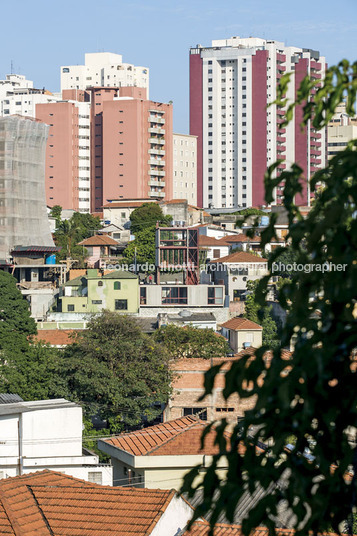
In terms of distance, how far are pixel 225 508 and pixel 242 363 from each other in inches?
28.9

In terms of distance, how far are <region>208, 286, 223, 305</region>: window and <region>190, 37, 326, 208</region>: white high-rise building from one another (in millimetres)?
64542

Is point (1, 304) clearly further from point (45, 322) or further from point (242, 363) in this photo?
point (242, 363)

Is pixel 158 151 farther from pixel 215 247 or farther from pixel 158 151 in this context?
pixel 215 247

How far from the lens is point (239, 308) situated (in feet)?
236

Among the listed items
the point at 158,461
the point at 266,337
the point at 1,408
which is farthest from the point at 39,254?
the point at 158,461

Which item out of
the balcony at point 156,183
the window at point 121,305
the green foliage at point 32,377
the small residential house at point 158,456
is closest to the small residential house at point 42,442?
the small residential house at point 158,456

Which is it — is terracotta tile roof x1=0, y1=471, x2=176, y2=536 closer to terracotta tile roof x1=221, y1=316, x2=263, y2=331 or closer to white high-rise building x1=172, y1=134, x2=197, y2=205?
terracotta tile roof x1=221, y1=316, x2=263, y2=331

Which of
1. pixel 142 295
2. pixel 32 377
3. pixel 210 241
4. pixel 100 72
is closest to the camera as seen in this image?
pixel 32 377

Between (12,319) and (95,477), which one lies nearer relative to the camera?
A: (95,477)

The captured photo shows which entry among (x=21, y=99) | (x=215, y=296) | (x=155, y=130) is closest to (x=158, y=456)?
(x=215, y=296)

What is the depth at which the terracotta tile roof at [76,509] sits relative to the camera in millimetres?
17078

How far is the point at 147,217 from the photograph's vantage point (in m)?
101

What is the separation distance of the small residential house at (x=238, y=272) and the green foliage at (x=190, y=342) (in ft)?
69.0

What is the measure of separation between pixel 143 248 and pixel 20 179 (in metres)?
12.2
